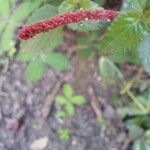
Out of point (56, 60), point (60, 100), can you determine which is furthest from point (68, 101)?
point (56, 60)

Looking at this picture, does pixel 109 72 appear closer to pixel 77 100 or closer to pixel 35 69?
pixel 77 100

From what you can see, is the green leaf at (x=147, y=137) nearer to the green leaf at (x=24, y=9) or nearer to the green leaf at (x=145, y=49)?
the green leaf at (x=24, y=9)

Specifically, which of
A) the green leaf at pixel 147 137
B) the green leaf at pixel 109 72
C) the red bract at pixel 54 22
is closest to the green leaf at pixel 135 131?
the green leaf at pixel 147 137

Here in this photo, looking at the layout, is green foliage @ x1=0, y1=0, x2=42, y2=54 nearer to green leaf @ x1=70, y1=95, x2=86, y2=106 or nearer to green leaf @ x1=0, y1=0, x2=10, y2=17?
green leaf @ x1=0, y1=0, x2=10, y2=17

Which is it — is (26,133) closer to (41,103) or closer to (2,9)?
(41,103)

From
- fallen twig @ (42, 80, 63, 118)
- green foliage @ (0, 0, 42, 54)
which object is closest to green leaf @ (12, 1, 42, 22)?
green foliage @ (0, 0, 42, 54)

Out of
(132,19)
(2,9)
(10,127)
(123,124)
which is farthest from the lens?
(123,124)

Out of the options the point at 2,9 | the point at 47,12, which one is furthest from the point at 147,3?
the point at 2,9
